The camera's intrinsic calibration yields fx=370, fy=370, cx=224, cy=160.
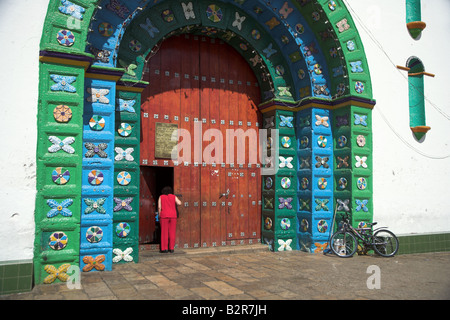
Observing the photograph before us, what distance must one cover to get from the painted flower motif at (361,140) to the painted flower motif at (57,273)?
553cm

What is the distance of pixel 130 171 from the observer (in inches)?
241

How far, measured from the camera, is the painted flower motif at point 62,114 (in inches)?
197

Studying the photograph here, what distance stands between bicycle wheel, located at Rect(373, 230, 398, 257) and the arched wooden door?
7.44 feet

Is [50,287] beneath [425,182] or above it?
beneath

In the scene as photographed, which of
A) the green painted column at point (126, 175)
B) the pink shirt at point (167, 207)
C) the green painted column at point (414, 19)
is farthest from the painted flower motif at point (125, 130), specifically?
the green painted column at point (414, 19)

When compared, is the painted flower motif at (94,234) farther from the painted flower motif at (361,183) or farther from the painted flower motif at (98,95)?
the painted flower motif at (361,183)

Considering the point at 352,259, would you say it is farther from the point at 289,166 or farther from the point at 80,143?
the point at 80,143

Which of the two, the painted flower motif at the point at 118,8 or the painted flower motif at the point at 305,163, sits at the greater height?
the painted flower motif at the point at 118,8

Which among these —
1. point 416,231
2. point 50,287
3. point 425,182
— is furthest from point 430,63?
point 50,287

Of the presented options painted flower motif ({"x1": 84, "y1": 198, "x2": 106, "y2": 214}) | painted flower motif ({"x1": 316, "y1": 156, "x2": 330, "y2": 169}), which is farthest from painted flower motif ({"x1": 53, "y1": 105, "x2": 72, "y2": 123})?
painted flower motif ({"x1": 316, "y1": 156, "x2": 330, "y2": 169})

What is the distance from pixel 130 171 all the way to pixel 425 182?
20.7 ft

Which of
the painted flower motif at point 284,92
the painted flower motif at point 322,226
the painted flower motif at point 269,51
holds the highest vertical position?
the painted flower motif at point 269,51

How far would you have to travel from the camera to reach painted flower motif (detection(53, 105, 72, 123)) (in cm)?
500

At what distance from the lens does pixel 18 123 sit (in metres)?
4.78
